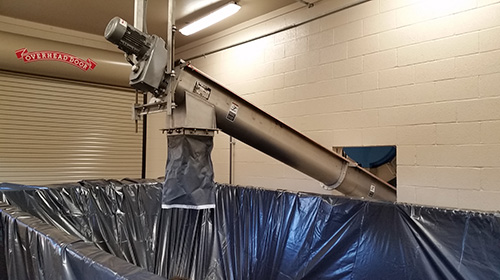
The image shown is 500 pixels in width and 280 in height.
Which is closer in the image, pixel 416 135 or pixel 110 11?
pixel 416 135

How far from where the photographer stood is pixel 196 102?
1.98 meters

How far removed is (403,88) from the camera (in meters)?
2.84

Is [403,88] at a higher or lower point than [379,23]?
lower

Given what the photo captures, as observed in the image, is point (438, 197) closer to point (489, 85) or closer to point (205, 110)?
point (489, 85)

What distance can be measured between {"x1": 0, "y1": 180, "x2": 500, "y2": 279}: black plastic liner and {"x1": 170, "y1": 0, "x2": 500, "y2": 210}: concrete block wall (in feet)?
1.97

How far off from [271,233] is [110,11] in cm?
312

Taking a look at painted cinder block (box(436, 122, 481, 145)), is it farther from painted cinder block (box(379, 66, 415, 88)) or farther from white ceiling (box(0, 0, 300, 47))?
white ceiling (box(0, 0, 300, 47))

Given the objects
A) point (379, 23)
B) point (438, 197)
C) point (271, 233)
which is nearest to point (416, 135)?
point (438, 197)

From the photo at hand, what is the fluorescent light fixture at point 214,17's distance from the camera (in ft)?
11.6

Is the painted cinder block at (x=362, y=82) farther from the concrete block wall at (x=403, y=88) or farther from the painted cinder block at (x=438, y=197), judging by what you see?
the painted cinder block at (x=438, y=197)

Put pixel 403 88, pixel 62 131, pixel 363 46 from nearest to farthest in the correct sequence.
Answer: pixel 403 88 → pixel 363 46 → pixel 62 131

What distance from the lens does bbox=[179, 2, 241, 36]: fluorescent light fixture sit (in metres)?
3.55

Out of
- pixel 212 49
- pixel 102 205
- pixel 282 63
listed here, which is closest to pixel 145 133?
pixel 212 49

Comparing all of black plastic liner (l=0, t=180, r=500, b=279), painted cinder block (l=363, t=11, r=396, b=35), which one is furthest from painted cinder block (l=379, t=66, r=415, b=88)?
black plastic liner (l=0, t=180, r=500, b=279)
